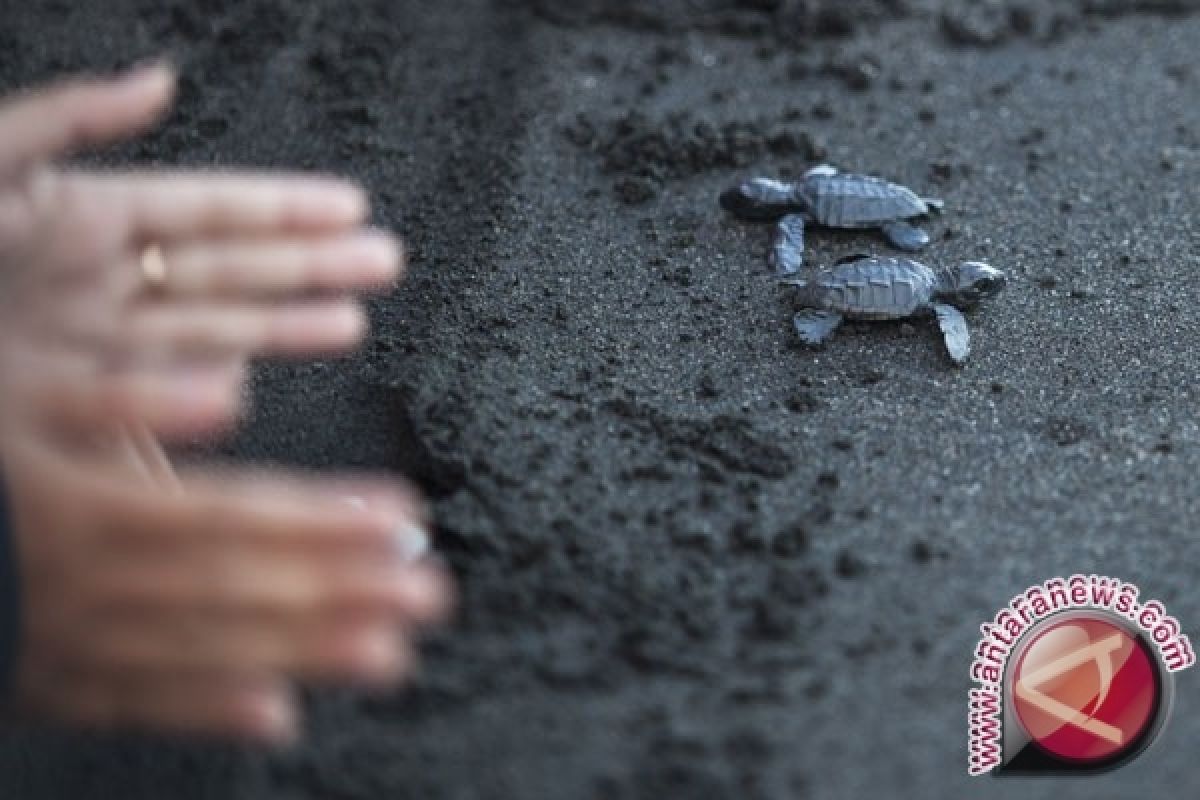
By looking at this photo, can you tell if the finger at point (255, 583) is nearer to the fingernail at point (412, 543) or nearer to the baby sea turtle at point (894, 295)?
the fingernail at point (412, 543)

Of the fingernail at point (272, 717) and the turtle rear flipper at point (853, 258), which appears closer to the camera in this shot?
the fingernail at point (272, 717)

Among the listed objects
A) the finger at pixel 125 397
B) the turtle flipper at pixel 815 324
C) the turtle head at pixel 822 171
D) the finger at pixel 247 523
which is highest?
the finger at pixel 125 397

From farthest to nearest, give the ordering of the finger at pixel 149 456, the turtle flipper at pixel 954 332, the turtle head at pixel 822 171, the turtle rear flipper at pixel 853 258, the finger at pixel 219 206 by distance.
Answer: the turtle head at pixel 822 171 → the turtle rear flipper at pixel 853 258 → the turtle flipper at pixel 954 332 → the finger at pixel 149 456 → the finger at pixel 219 206

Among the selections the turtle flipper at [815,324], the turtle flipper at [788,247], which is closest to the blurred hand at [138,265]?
the turtle flipper at [815,324]

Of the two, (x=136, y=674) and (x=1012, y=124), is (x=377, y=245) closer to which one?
(x=136, y=674)

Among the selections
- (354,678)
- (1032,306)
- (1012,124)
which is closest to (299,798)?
(354,678)

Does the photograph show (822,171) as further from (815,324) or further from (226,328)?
(226,328)

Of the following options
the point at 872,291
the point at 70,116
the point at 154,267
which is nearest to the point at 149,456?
the point at 154,267

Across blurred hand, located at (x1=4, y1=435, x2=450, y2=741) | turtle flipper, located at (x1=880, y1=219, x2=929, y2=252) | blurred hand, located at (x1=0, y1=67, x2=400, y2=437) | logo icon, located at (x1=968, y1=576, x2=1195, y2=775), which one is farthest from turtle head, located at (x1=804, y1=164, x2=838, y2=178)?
blurred hand, located at (x1=4, y1=435, x2=450, y2=741)
